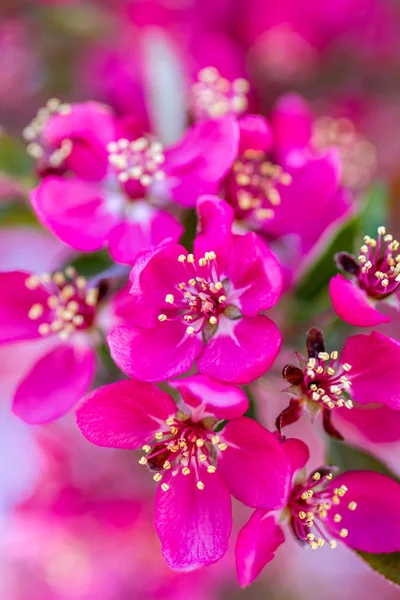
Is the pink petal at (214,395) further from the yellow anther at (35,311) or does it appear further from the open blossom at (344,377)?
the yellow anther at (35,311)

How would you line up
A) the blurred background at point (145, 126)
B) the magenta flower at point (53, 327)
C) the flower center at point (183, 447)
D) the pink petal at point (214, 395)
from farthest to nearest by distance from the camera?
the blurred background at point (145, 126), the magenta flower at point (53, 327), the flower center at point (183, 447), the pink petal at point (214, 395)

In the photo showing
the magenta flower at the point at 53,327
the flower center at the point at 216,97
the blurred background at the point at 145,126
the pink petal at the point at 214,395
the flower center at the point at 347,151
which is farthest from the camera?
the blurred background at the point at 145,126

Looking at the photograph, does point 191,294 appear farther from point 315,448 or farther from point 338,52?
point 338,52

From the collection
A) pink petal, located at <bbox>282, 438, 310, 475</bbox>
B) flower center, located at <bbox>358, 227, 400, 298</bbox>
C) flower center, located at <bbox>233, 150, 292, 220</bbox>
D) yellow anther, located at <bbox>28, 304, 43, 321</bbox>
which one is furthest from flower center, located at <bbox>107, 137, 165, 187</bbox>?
pink petal, located at <bbox>282, 438, 310, 475</bbox>

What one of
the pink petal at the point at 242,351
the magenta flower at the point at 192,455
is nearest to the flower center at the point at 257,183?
the pink petal at the point at 242,351

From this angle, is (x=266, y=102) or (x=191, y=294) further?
(x=266, y=102)

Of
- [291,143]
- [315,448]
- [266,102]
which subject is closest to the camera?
[291,143]

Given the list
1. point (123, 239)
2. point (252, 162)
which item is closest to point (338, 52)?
point (252, 162)
